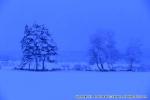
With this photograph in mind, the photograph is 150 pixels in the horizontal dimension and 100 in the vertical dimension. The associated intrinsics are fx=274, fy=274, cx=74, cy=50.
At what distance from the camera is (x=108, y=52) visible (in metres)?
1.11

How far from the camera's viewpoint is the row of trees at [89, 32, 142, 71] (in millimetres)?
1108

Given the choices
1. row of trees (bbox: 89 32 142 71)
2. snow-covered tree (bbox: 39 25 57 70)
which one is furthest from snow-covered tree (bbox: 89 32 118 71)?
snow-covered tree (bbox: 39 25 57 70)

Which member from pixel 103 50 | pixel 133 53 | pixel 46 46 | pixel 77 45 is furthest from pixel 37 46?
pixel 133 53

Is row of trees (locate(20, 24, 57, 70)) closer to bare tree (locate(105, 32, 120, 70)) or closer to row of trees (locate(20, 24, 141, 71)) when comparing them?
row of trees (locate(20, 24, 141, 71))
